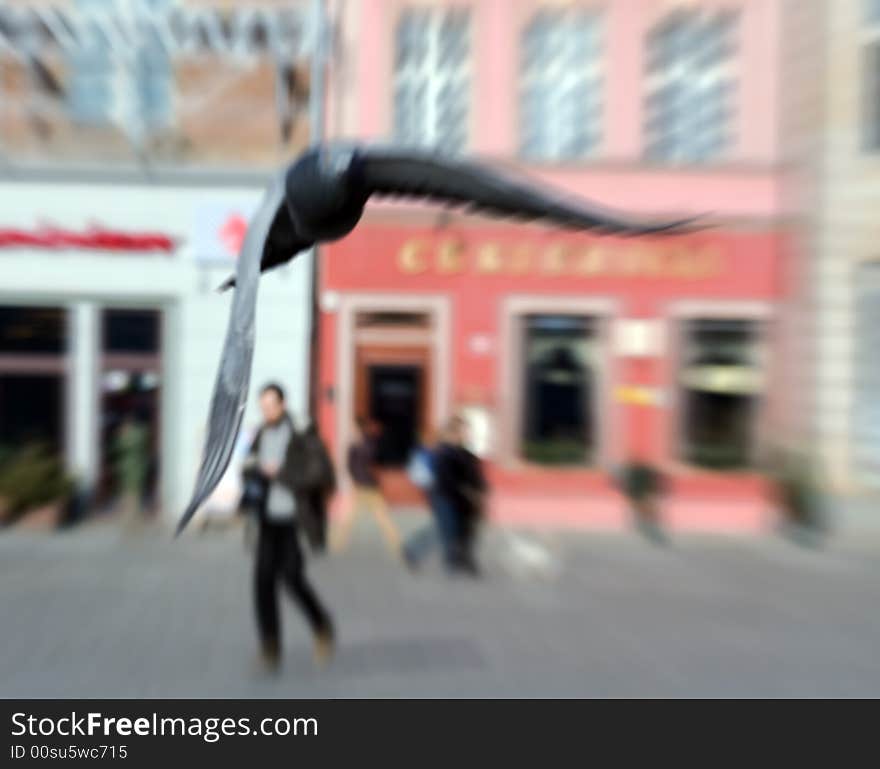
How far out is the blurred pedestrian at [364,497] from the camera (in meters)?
8.81

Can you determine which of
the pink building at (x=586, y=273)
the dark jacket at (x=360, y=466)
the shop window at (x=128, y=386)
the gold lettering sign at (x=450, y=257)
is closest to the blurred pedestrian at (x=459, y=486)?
the dark jacket at (x=360, y=466)

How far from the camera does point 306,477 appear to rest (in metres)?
4.83

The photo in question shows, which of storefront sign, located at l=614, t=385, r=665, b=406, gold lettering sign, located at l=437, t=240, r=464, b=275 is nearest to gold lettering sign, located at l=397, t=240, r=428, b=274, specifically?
gold lettering sign, located at l=437, t=240, r=464, b=275

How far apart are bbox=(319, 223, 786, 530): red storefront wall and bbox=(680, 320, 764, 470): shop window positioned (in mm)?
196

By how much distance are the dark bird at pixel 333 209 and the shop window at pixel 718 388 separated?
10364mm

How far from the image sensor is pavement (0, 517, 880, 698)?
501 cm

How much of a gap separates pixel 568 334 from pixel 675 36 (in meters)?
3.90

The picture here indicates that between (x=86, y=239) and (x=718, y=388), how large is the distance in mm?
7791

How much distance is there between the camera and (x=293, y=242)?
752 millimetres

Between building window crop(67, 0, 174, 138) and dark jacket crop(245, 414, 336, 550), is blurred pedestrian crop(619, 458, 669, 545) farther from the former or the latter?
building window crop(67, 0, 174, 138)

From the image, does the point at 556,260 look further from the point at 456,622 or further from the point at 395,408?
the point at 456,622

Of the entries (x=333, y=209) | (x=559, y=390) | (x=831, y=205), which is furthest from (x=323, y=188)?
(x=831, y=205)

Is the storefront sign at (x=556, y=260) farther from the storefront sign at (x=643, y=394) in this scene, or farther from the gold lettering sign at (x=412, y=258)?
the storefront sign at (x=643, y=394)
